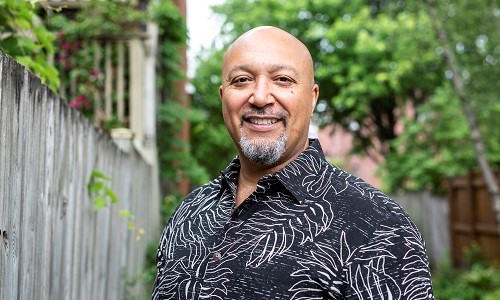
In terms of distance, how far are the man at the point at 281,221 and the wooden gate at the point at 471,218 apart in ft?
36.4

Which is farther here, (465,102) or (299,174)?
(465,102)

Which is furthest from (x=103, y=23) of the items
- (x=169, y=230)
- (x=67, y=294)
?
(x=169, y=230)

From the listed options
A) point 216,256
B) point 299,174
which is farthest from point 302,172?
point 216,256

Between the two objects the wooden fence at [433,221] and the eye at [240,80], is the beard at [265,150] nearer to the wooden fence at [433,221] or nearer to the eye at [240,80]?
the eye at [240,80]

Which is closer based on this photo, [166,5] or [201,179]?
[166,5]

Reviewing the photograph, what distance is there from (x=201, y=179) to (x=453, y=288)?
4.69m

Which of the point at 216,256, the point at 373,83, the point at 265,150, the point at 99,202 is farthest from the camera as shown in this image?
the point at 373,83

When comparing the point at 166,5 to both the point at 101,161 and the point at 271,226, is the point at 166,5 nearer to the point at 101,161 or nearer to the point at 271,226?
the point at 101,161

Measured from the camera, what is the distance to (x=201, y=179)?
1176cm

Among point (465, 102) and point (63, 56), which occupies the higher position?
point (63, 56)

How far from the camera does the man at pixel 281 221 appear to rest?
2227 mm

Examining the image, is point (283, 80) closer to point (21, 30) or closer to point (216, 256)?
point (216, 256)

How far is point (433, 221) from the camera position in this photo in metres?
19.6

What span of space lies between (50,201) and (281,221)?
1232 mm
